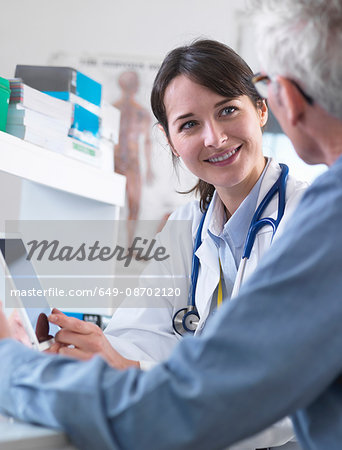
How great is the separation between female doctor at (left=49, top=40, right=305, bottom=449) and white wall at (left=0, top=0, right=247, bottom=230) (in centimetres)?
196

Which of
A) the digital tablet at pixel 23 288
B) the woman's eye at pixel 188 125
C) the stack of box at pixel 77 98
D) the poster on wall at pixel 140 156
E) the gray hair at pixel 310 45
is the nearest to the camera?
the gray hair at pixel 310 45

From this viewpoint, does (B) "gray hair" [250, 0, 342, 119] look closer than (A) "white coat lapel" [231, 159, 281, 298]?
Yes

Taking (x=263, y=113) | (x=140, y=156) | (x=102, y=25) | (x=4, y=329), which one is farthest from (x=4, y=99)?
(x=102, y=25)

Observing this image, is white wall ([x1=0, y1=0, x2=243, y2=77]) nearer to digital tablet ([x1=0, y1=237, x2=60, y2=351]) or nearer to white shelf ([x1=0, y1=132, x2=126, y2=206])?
white shelf ([x1=0, y1=132, x2=126, y2=206])

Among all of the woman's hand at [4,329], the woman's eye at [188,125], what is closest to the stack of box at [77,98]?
the woman's eye at [188,125]

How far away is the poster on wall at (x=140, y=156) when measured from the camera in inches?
127

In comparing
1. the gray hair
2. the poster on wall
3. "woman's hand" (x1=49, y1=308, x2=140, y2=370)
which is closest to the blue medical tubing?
"woman's hand" (x1=49, y1=308, x2=140, y2=370)

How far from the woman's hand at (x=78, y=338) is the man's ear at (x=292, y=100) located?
1.95ft

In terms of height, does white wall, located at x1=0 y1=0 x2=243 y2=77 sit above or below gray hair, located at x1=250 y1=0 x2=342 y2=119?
below

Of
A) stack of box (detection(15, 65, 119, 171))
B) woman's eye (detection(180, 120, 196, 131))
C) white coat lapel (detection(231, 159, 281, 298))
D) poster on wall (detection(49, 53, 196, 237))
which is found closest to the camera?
white coat lapel (detection(231, 159, 281, 298))

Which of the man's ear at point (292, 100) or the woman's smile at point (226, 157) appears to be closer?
the man's ear at point (292, 100)

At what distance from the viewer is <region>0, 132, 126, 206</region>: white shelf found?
4.45 ft

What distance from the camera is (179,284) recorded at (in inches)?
60.2

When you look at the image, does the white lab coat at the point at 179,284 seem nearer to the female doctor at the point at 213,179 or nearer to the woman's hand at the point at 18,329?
the female doctor at the point at 213,179
